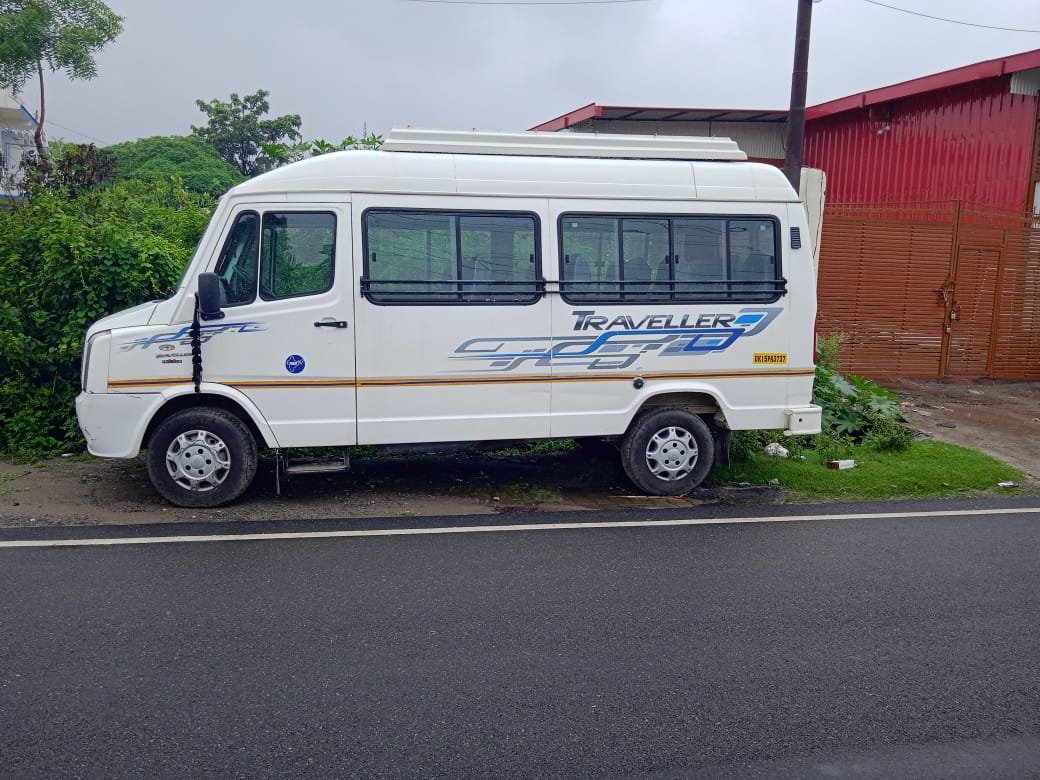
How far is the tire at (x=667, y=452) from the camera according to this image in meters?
7.96

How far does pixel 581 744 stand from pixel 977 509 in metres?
5.48

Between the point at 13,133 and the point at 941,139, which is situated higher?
the point at 13,133

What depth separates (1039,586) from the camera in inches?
230

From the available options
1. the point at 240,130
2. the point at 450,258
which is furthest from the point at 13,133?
the point at 450,258

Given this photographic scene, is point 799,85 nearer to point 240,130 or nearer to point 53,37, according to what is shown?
point 53,37

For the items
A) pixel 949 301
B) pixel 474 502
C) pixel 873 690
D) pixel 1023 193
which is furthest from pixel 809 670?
pixel 1023 193

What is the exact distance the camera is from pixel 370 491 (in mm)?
8023

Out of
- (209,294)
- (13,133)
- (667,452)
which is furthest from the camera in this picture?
(13,133)

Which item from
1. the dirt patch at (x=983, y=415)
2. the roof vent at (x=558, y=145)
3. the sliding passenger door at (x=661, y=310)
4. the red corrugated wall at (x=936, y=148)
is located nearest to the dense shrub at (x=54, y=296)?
the roof vent at (x=558, y=145)

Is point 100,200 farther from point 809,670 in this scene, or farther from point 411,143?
point 809,670

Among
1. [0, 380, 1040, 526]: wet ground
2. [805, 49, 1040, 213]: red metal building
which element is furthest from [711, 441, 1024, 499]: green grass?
[805, 49, 1040, 213]: red metal building

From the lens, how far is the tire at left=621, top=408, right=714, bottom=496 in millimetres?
7961

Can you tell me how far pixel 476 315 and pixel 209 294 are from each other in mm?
2034

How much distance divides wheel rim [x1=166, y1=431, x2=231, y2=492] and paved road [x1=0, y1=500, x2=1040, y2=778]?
1.03 m
